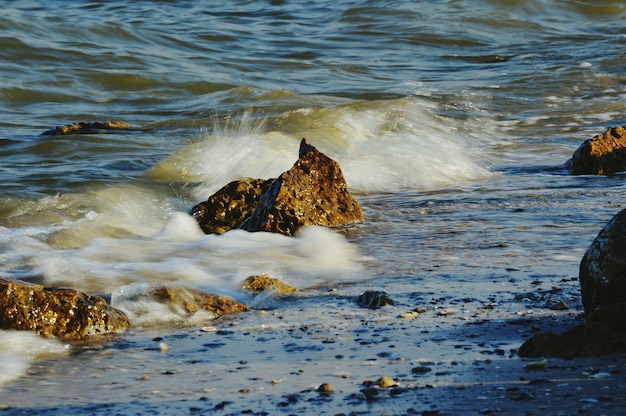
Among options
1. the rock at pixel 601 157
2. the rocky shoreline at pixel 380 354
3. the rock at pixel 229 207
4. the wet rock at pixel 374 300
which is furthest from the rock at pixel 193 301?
the rock at pixel 601 157

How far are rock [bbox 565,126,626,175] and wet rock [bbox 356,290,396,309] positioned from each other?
3.63 m

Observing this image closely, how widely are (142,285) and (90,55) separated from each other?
10139 mm

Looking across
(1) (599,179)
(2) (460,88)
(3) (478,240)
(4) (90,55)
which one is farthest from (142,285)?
(4) (90,55)

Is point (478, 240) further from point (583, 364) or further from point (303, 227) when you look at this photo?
point (583, 364)

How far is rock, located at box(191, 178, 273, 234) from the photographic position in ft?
21.0

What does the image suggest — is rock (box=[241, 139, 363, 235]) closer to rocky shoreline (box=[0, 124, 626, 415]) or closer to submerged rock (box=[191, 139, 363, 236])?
submerged rock (box=[191, 139, 363, 236])

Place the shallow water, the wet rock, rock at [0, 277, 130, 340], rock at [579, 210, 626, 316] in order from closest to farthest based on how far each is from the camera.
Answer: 1. rock at [579, 210, 626, 316]
2. rock at [0, 277, 130, 340]
3. the wet rock
4. the shallow water

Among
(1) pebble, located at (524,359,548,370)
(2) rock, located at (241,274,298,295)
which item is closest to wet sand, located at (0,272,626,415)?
(1) pebble, located at (524,359,548,370)

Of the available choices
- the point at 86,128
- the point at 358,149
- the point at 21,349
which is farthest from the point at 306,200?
the point at 86,128

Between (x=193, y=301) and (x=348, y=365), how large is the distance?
1114mm

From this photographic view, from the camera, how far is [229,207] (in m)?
6.48

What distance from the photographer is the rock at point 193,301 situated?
451 centimetres

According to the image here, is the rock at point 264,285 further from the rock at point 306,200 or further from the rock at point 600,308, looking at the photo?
the rock at point 600,308

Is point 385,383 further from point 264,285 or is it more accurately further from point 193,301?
point 264,285
